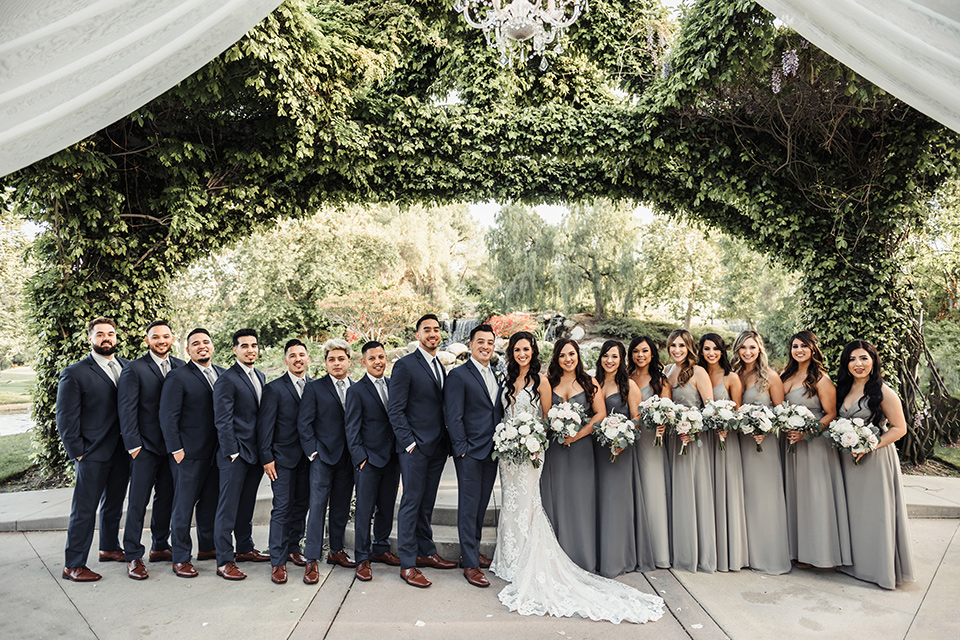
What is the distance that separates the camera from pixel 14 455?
8.31 metres

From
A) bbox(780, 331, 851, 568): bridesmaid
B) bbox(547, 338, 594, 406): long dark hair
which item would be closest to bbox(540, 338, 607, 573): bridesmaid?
bbox(547, 338, 594, 406): long dark hair

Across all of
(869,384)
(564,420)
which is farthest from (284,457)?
(869,384)

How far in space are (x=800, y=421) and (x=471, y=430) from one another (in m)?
2.47

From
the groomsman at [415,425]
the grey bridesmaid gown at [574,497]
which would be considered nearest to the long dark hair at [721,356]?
the grey bridesmaid gown at [574,497]

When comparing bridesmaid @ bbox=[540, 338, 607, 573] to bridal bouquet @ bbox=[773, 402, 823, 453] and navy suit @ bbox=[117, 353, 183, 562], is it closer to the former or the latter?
bridal bouquet @ bbox=[773, 402, 823, 453]

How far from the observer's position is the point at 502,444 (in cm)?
426

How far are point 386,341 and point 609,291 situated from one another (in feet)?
21.4

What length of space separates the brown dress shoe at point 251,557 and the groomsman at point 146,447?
0.56 m

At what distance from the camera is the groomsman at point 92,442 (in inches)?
174

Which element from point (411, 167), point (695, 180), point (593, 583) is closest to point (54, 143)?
point (593, 583)

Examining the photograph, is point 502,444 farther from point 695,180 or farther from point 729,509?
point 695,180

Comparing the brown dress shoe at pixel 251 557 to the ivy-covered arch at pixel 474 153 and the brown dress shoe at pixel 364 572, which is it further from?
the ivy-covered arch at pixel 474 153

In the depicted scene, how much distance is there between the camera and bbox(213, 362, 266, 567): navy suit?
4496 mm

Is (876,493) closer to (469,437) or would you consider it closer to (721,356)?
(721,356)
